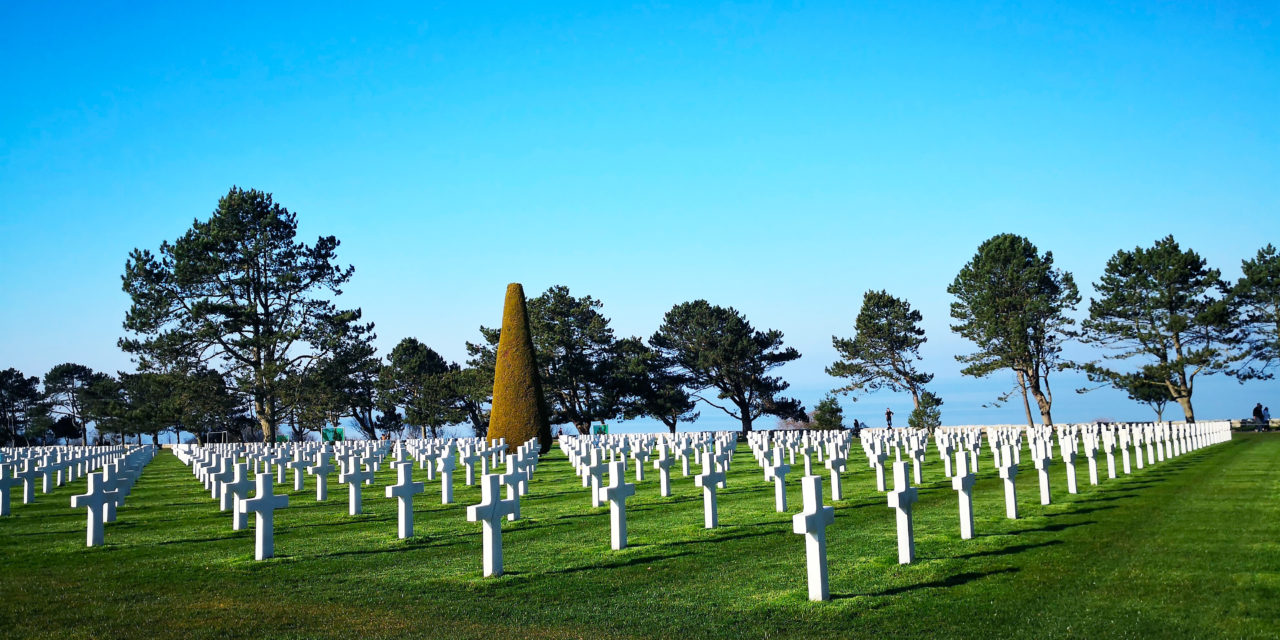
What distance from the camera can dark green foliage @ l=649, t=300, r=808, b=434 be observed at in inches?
2164

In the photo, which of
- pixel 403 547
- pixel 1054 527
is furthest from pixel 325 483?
pixel 1054 527

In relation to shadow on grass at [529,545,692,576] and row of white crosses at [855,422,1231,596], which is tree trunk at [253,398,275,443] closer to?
row of white crosses at [855,422,1231,596]

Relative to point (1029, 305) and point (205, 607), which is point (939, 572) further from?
point (1029, 305)

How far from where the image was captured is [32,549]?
398 inches

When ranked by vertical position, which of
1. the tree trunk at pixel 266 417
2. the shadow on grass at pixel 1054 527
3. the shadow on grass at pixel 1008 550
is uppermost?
the tree trunk at pixel 266 417

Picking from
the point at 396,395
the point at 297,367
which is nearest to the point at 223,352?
the point at 297,367

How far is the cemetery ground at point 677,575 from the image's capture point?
5.71 meters

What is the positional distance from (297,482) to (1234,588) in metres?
16.1

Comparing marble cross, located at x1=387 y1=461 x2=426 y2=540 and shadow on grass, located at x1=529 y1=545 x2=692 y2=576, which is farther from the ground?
marble cross, located at x1=387 y1=461 x2=426 y2=540

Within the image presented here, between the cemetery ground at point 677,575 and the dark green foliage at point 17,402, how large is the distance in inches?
3315

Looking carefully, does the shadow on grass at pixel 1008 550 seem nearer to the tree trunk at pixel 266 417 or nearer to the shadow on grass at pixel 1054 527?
the shadow on grass at pixel 1054 527

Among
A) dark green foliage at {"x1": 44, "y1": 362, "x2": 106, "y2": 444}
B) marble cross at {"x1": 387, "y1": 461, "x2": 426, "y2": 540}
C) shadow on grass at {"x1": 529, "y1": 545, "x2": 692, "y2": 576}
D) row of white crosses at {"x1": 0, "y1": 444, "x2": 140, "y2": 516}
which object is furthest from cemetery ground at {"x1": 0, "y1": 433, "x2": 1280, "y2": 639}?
dark green foliage at {"x1": 44, "y1": 362, "x2": 106, "y2": 444}

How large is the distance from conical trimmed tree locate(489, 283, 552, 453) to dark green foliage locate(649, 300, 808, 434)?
23193 mm

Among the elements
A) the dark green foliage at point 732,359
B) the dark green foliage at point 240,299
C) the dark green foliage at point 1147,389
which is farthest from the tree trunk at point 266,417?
the dark green foliage at point 1147,389
